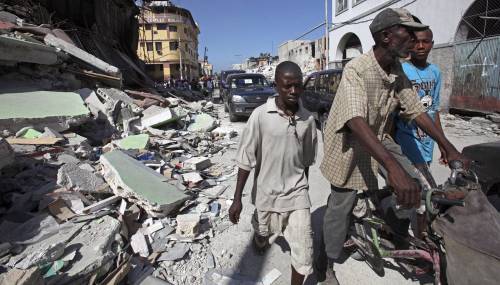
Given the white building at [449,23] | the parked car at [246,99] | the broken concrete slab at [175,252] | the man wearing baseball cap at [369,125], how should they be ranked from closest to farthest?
1. the man wearing baseball cap at [369,125]
2. the broken concrete slab at [175,252]
3. the white building at [449,23]
4. the parked car at [246,99]

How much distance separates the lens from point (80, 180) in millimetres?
4168

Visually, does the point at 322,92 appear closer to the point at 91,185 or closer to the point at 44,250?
the point at 91,185

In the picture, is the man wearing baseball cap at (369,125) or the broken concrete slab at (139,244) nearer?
the man wearing baseball cap at (369,125)

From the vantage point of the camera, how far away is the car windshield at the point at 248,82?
1356 centimetres

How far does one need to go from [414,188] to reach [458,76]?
12759mm

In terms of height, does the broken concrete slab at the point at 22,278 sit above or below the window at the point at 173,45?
below

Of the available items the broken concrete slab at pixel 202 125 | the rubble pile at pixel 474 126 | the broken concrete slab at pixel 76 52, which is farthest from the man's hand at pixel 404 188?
the broken concrete slab at pixel 76 52

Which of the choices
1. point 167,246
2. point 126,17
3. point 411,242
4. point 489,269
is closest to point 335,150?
point 411,242

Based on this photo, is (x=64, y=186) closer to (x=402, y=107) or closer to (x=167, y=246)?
(x=167, y=246)

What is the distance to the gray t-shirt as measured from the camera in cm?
245

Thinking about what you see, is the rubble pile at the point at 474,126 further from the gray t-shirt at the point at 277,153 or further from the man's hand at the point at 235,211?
the man's hand at the point at 235,211

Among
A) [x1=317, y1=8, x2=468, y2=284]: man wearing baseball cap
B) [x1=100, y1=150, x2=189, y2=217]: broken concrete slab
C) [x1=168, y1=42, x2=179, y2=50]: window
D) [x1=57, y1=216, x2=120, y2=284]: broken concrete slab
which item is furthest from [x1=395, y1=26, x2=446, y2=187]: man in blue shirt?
[x1=168, y1=42, x2=179, y2=50]: window

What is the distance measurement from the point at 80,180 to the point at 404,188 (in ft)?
12.8

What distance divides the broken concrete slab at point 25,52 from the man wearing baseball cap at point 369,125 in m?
7.38
